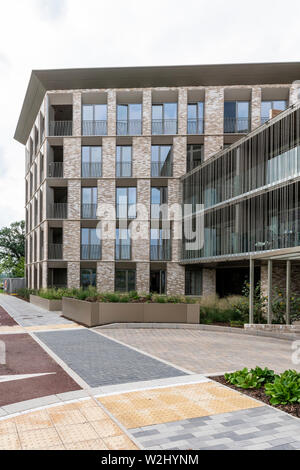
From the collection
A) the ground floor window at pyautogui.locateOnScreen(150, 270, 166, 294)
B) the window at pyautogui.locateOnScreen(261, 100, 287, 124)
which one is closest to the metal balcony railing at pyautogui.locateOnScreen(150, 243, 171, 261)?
the ground floor window at pyautogui.locateOnScreen(150, 270, 166, 294)

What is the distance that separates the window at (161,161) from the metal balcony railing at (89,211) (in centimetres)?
494

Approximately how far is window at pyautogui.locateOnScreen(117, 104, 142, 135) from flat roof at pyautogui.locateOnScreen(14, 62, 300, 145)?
1513mm

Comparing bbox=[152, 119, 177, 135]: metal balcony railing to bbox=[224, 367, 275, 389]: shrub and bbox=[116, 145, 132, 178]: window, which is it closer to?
bbox=[116, 145, 132, 178]: window

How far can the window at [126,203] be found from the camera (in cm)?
2811

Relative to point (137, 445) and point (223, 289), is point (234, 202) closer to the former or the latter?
point (223, 289)

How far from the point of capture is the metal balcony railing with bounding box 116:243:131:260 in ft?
91.0

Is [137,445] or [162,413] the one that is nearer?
[137,445]

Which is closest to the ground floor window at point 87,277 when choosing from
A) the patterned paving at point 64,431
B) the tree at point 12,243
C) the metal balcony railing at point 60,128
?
the metal balcony railing at point 60,128

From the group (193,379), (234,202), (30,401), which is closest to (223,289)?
(234,202)

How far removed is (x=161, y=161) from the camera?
28.3 meters

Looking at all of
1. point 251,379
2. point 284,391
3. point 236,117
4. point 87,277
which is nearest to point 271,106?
point 236,117

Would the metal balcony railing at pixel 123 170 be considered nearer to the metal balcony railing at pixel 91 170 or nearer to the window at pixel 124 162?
the window at pixel 124 162

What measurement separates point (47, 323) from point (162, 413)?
41.1 feet

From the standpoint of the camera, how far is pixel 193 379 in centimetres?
775
